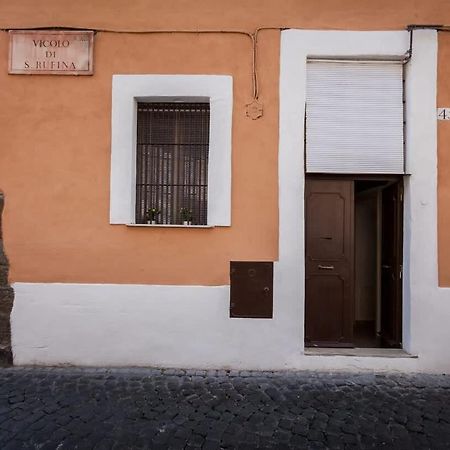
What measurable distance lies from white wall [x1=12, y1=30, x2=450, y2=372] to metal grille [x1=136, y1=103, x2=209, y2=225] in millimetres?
1038

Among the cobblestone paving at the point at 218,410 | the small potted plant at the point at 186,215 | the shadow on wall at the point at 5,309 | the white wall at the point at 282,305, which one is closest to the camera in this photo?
the cobblestone paving at the point at 218,410

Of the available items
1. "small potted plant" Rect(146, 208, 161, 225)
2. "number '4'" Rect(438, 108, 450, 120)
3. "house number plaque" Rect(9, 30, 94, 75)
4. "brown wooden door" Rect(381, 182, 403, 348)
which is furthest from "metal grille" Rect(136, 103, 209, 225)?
"number '4'" Rect(438, 108, 450, 120)

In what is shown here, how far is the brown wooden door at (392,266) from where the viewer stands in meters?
5.71

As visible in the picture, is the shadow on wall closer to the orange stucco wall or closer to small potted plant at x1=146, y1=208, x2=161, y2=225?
the orange stucco wall

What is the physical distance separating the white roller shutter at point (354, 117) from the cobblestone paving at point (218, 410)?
2696 millimetres

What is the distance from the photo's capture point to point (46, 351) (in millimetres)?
5449

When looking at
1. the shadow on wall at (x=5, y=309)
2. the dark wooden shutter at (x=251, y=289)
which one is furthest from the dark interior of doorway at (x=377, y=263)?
the shadow on wall at (x=5, y=309)

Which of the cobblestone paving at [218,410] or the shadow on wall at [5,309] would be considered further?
the shadow on wall at [5,309]

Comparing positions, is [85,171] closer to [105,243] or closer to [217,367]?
[105,243]

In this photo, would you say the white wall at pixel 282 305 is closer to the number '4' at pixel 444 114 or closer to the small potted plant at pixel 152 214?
the number '4' at pixel 444 114

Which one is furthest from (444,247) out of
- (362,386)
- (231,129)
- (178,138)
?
(178,138)

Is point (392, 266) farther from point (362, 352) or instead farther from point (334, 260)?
point (362, 352)

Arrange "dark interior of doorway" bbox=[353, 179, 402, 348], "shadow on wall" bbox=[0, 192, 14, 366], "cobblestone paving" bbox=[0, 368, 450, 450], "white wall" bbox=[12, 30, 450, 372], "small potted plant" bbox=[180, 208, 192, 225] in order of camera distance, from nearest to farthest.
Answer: "cobblestone paving" bbox=[0, 368, 450, 450] < "white wall" bbox=[12, 30, 450, 372] < "shadow on wall" bbox=[0, 192, 14, 366] < "small potted plant" bbox=[180, 208, 192, 225] < "dark interior of doorway" bbox=[353, 179, 402, 348]

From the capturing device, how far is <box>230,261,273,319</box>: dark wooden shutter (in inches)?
212
